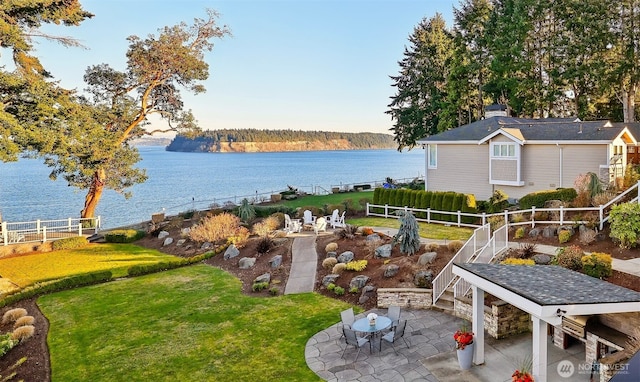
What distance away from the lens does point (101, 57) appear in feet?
90.2

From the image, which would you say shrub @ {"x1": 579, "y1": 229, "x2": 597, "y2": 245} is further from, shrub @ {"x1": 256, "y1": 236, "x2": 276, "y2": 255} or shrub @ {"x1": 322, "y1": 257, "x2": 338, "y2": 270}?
shrub @ {"x1": 256, "y1": 236, "x2": 276, "y2": 255}

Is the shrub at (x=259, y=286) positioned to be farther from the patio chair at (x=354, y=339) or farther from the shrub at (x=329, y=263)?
the patio chair at (x=354, y=339)

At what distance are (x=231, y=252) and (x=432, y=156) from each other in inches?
588

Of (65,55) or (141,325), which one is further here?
(65,55)

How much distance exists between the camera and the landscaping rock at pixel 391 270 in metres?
12.8

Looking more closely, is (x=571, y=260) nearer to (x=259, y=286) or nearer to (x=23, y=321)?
(x=259, y=286)

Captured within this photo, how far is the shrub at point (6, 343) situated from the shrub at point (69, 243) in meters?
11.6

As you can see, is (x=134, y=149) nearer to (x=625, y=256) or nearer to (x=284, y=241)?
(x=284, y=241)

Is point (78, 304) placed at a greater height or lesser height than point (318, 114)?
lesser

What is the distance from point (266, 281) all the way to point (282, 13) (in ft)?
51.2

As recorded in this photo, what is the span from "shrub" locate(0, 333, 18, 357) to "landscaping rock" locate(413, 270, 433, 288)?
35.3 ft

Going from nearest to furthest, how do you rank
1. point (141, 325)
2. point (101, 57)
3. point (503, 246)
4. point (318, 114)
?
point (141, 325) → point (503, 246) → point (101, 57) → point (318, 114)

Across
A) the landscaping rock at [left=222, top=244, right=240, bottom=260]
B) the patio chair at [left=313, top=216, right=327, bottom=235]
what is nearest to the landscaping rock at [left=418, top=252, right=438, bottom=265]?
the patio chair at [left=313, top=216, right=327, bottom=235]

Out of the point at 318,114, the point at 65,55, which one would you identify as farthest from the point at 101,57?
the point at 318,114
